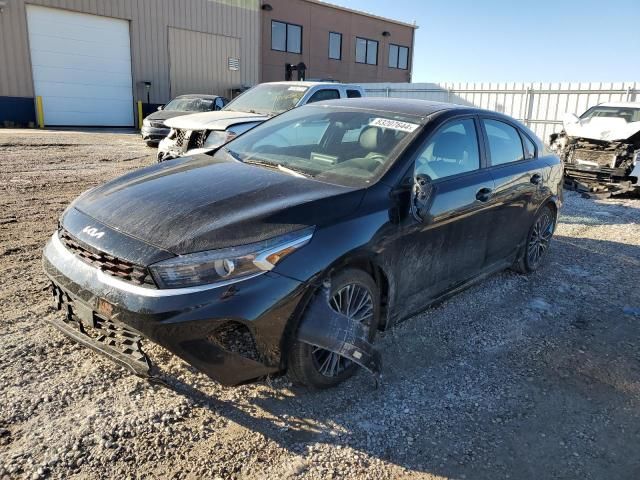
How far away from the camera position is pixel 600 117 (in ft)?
35.6

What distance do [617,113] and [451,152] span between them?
9075 mm

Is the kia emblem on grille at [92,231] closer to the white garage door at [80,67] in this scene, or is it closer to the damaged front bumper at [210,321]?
the damaged front bumper at [210,321]

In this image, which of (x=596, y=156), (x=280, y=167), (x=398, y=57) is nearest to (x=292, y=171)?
(x=280, y=167)

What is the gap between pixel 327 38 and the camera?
3231 cm

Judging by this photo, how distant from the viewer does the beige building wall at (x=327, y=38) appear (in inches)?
1158

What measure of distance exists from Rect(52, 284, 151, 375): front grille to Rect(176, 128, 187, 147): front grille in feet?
18.0

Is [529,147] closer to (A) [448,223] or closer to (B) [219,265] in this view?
(A) [448,223]

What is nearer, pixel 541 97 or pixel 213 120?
pixel 213 120

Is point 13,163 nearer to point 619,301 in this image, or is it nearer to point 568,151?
point 619,301

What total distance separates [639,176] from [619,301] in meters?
6.24

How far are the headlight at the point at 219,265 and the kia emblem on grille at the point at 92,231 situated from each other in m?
0.47

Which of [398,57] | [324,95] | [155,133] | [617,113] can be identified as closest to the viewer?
[324,95]

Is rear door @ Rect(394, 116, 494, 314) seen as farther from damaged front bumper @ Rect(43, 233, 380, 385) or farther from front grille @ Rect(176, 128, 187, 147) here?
front grille @ Rect(176, 128, 187, 147)

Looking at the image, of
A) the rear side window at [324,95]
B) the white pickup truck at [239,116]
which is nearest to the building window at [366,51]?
the white pickup truck at [239,116]
